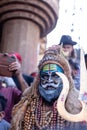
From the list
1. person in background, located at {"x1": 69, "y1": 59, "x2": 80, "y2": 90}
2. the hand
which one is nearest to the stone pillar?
person in background, located at {"x1": 69, "y1": 59, "x2": 80, "y2": 90}

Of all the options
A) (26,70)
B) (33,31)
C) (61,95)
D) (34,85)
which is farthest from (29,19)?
(61,95)

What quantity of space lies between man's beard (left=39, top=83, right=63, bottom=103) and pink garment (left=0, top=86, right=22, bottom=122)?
31.1 inches

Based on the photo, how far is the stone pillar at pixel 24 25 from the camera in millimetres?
7074

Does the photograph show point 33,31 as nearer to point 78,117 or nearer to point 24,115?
point 24,115

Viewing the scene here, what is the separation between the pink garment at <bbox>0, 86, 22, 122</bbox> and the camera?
4984 mm

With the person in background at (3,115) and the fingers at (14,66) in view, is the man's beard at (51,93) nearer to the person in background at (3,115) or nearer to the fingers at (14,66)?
the person in background at (3,115)

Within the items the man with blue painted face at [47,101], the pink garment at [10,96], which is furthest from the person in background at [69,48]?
the man with blue painted face at [47,101]

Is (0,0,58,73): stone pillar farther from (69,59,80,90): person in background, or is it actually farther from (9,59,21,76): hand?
(9,59,21,76): hand

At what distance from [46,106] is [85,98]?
42cm

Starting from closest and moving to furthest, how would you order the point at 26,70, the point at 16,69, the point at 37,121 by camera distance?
1. the point at 37,121
2. the point at 16,69
3. the point at 26,70

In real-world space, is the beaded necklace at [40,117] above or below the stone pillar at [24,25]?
below

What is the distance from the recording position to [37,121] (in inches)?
163

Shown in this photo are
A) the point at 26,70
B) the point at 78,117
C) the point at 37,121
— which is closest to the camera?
the point at 78,117

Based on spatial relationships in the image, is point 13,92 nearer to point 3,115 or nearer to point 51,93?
point 3,115
